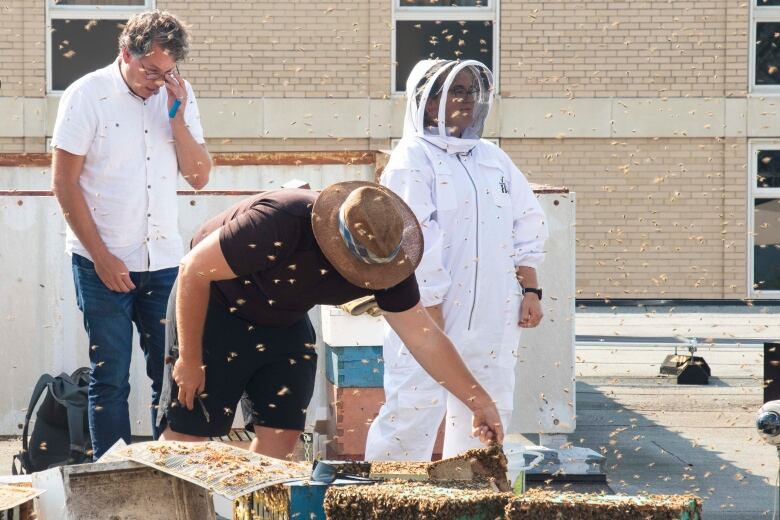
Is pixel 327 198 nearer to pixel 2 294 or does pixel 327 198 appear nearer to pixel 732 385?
pixel 2 294

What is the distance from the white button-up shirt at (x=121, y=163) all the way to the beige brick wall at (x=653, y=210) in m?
10.0

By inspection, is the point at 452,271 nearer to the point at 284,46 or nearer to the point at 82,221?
the point at 82,221

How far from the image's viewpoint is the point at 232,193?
291 inches

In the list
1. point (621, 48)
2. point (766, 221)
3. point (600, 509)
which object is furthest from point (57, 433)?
point (766, 221)

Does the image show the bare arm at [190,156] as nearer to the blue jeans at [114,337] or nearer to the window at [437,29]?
the blue jeans at [114,337]

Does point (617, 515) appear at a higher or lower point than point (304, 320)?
lower

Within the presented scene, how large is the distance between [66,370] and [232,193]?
4.50ft

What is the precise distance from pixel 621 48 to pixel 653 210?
1.96m

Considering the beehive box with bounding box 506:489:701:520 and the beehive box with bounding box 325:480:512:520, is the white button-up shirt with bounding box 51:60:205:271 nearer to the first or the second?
the beehive box with bounding box 325:480:512:520

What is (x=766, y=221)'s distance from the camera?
1583 centimetres

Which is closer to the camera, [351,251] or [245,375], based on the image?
[351,251]

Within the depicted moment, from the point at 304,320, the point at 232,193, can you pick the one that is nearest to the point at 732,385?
the point at 232,193

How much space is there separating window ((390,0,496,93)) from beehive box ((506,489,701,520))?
483 inches

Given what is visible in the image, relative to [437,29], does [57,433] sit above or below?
below
